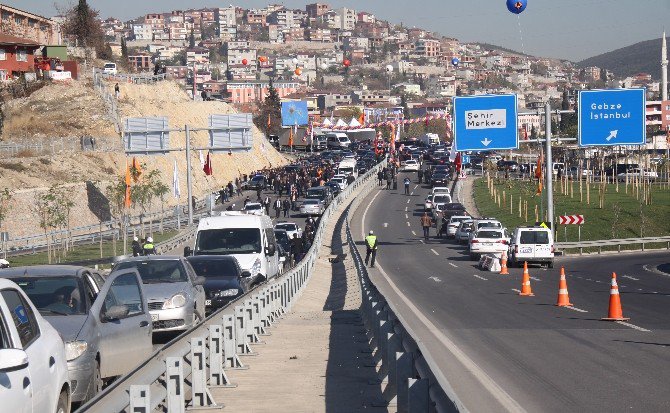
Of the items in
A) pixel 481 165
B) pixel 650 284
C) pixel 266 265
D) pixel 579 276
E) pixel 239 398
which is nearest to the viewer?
pixel 239 398

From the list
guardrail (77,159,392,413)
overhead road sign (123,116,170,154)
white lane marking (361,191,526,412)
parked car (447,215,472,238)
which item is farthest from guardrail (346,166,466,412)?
parked car (447,215,472,238)

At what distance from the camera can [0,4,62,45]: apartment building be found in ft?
382

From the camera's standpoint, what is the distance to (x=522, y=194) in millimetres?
90688

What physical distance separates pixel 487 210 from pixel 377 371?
68.6 metres

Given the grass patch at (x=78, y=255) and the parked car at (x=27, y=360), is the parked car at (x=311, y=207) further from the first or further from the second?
the parked car at (x=27, y=360)

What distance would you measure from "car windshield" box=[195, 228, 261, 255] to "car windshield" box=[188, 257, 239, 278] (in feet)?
13.8

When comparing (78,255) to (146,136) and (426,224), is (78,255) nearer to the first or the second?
(146,136)

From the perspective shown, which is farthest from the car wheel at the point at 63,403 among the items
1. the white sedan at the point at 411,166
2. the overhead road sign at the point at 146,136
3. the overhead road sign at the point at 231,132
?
the white sedan at the point at 411,166

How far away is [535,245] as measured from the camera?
46781 mm

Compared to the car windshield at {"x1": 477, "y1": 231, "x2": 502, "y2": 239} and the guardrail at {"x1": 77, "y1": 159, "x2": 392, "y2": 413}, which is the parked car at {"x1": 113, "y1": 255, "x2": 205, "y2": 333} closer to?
the guardrail at {"x1": 77, "y1": 159, "x2": 392, "y2": 413}

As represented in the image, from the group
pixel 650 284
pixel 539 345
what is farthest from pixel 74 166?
pixel 539 345

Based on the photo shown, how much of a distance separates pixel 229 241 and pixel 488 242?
22950 millimetres

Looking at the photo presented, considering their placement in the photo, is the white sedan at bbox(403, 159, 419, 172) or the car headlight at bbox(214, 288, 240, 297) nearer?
the car headlight at bbox(214, 288, 240, 297)

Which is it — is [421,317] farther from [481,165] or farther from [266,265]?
[481,165]
